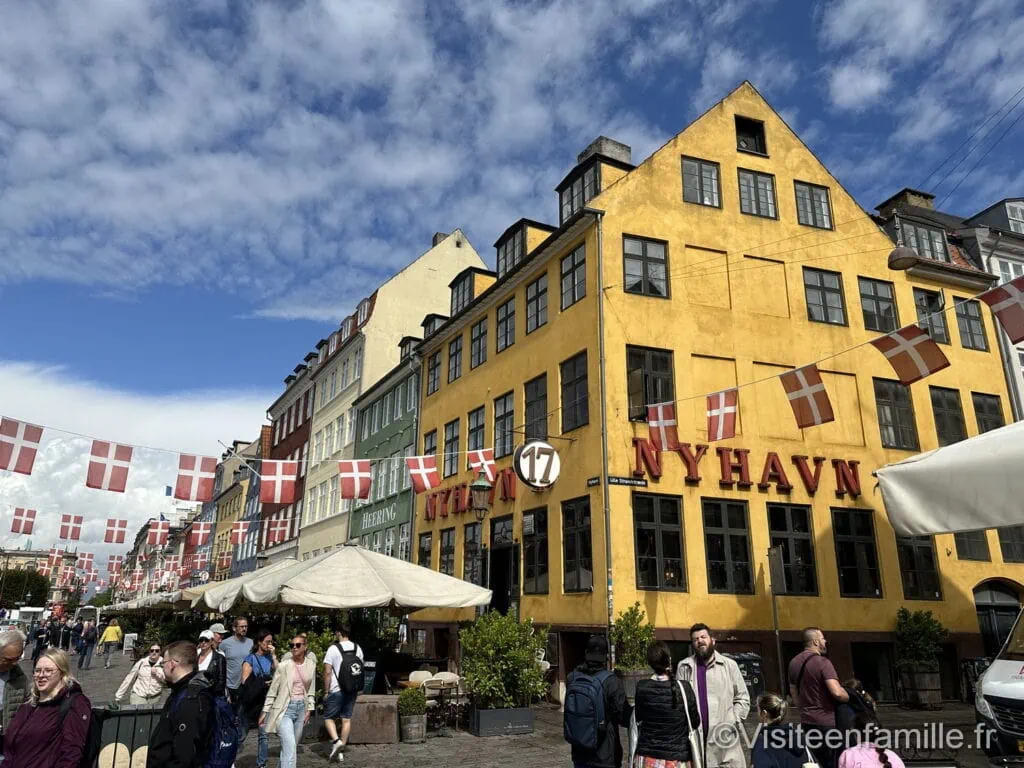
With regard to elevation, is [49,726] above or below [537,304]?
below

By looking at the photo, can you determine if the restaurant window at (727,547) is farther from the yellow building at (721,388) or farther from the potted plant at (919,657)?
the potted plant at (919,657)

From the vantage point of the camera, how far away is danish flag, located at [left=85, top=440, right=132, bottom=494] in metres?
16.7

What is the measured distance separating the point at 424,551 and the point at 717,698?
20.1m

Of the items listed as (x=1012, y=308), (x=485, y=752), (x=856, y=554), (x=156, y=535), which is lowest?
(x=485, y=752)

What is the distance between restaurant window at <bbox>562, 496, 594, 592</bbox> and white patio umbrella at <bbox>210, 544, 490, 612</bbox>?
3.55 m

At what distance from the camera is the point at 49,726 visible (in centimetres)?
457

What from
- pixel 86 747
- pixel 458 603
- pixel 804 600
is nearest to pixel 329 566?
pixel 458 603

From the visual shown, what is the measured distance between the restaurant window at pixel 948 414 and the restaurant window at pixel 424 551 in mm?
15641

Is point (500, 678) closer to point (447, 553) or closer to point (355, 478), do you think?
point (355, 478)

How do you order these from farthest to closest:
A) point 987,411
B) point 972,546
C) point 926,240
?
point 926,240 < point 987,411 < point 972,546

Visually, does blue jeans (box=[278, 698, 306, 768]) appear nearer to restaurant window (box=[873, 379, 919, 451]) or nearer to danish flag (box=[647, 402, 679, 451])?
danish flag (box=[647, 402, 679, 451])

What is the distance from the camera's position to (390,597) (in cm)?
1251

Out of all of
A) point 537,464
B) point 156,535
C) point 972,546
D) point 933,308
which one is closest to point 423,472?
point 537,464

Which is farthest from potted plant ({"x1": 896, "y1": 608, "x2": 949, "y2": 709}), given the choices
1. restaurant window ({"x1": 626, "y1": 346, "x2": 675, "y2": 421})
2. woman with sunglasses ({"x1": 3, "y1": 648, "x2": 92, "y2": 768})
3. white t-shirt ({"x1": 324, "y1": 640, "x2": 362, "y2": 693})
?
woman with sunglasses ({"x1": 3, "y1": 648, "x2": 92, "y2": 768})
